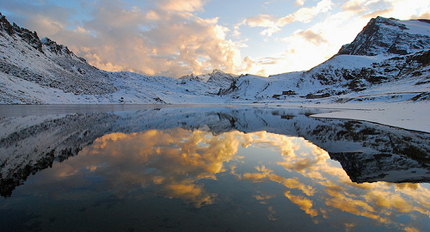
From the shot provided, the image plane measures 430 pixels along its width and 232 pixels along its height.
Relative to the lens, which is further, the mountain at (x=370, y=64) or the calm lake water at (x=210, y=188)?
the mountain at (x=370, y=64)

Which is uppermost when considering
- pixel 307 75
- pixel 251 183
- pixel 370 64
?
pixel 370 64

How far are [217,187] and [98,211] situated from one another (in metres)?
4.00

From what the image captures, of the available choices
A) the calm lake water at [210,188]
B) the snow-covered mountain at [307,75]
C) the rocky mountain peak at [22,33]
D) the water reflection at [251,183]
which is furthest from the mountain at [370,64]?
the rocky mountain peak at [22,33]

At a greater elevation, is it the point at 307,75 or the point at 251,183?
the point at 307,75

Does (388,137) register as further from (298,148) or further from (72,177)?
(72,177)

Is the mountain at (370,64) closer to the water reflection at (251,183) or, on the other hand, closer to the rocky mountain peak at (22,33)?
the water reflection at (251,183)

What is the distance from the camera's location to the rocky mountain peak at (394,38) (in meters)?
162

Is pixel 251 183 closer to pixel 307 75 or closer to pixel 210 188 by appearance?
pixel 210 188

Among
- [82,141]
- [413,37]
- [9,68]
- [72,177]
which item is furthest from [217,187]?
[413,37]

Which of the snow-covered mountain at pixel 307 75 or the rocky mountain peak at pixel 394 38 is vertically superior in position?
the rocky mountain peak at pixel 394 38

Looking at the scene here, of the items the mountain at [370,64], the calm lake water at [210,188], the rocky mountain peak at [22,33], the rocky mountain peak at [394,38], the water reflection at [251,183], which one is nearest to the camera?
the calm lake water at [210,188]

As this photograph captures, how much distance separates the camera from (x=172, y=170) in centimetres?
927

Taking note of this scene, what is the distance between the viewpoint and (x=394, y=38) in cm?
17600

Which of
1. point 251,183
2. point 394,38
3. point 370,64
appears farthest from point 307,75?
point 251,183
